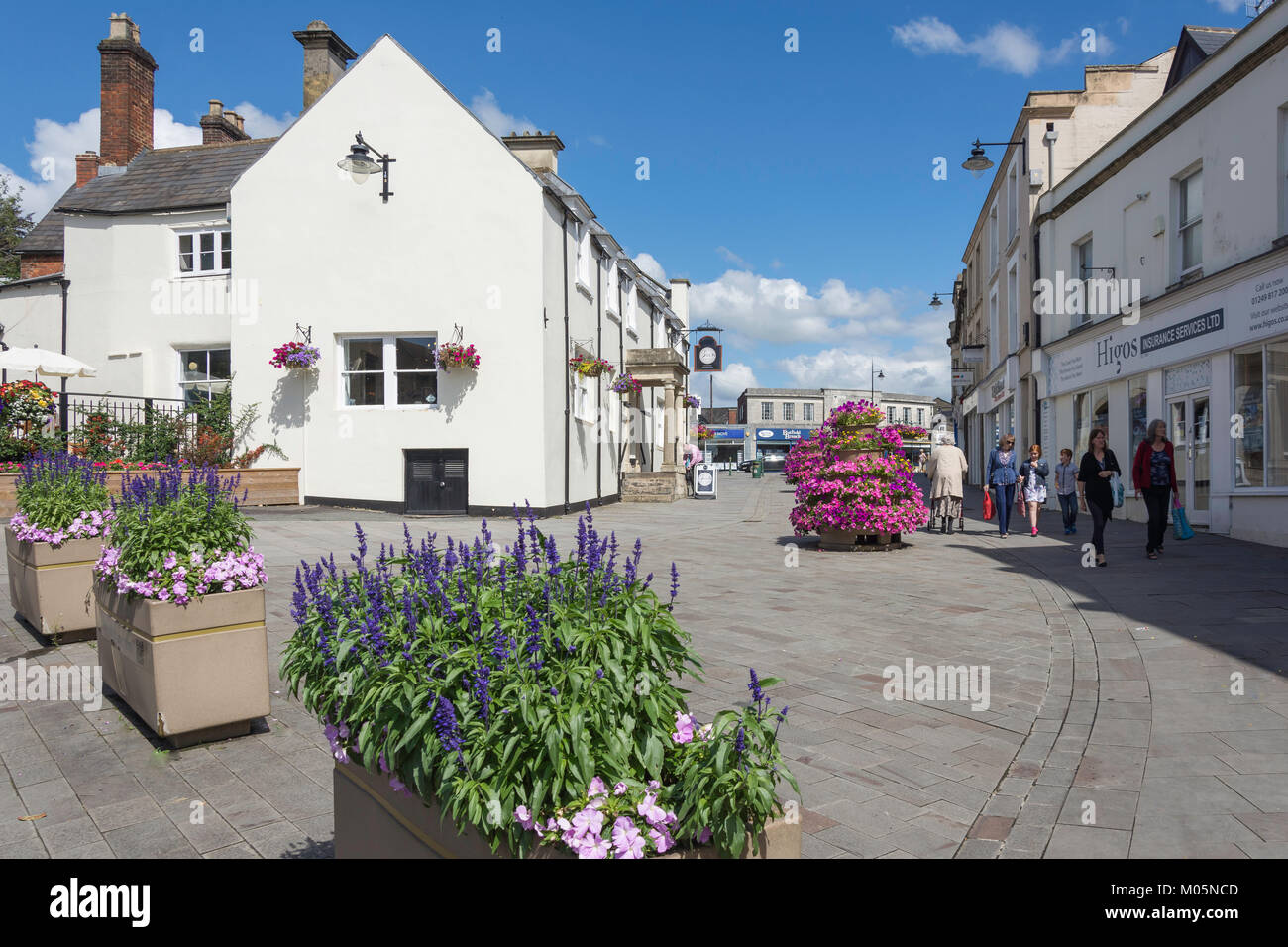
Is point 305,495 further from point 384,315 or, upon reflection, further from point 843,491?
point 843,491

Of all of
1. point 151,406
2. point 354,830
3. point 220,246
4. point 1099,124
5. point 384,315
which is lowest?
point 354,830

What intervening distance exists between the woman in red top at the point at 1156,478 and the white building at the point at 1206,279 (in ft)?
7.79

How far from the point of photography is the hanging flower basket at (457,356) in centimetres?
1750

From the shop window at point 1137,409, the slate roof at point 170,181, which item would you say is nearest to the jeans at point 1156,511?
the shop window at point 1137,409

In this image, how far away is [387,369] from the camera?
60.8ft

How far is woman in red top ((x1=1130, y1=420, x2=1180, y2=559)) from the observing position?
11453mm

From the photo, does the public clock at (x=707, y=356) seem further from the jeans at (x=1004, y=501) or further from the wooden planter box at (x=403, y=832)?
the wooden planter box at (x=403, y=832)

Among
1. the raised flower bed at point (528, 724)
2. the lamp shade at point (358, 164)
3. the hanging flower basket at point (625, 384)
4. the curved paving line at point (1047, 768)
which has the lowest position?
the curved paving line at point (1047, 768)

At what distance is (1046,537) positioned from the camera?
15.2 meters

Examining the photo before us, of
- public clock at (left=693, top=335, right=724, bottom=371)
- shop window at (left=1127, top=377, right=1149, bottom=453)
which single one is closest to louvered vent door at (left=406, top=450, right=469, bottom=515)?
shop window at (left=1127, top=377, right=1149, bottom=453)

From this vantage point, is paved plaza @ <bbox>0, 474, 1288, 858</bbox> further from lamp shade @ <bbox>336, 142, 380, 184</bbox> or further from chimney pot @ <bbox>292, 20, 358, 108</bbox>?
chimney pot @ <bbox>292, 20, 358, 108</bbox>

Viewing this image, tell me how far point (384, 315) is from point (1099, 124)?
1879 cm

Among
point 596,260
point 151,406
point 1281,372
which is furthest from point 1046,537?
point 151,406

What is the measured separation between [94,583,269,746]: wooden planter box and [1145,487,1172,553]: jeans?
10869 mm
